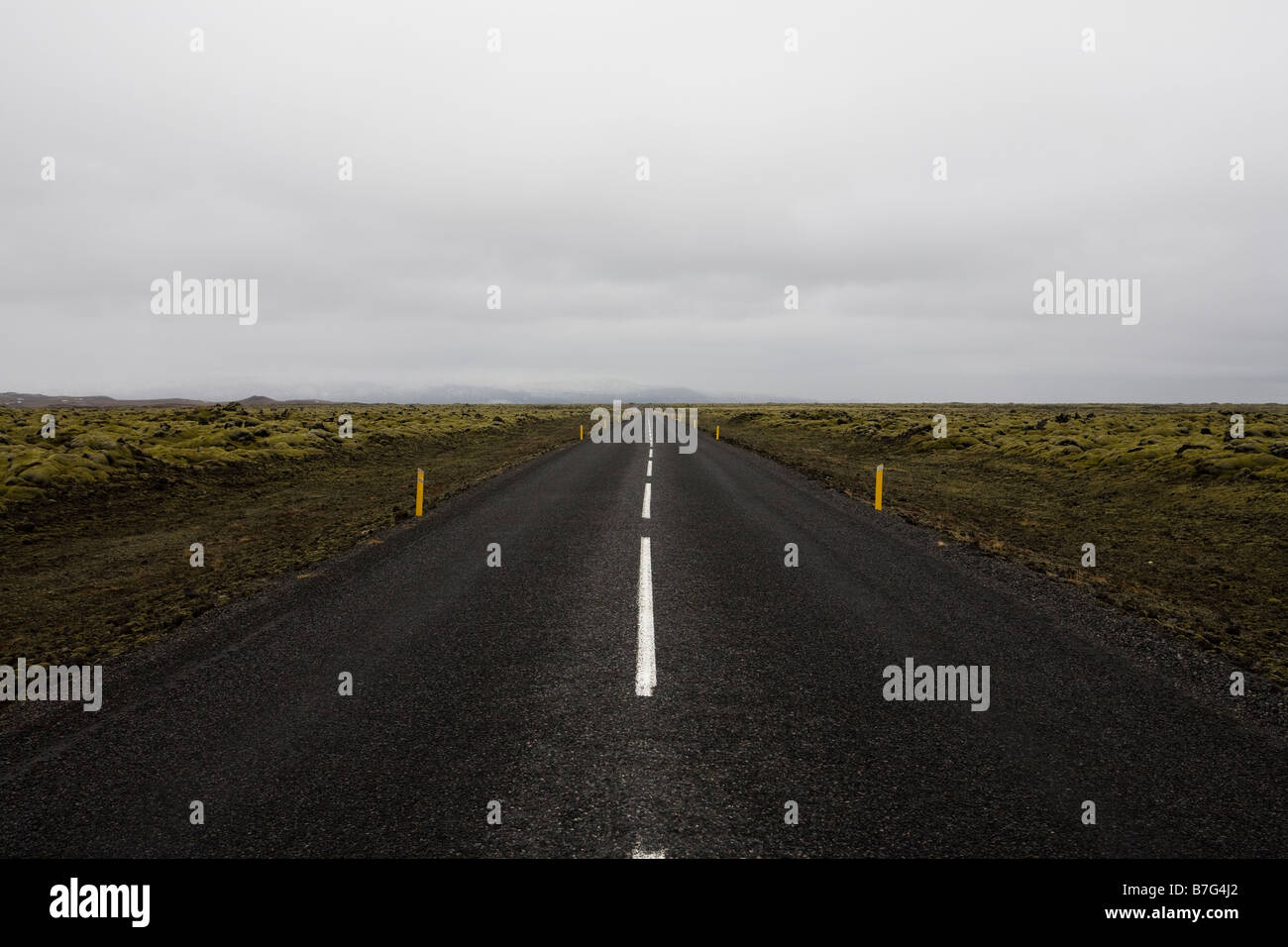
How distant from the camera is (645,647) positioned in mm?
6430

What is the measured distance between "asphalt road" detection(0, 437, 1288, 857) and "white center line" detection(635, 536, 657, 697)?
0.26 ft

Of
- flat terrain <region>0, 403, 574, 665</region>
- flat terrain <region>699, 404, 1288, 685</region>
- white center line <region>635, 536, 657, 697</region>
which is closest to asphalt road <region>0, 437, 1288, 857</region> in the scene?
white center line <region>635, 536, 657, 697</region>

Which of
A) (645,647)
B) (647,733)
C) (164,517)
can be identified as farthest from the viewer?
(164,517)

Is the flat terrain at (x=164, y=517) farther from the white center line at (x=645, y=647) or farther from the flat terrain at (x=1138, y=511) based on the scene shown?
the flat terrain at (x=1138, y=511)

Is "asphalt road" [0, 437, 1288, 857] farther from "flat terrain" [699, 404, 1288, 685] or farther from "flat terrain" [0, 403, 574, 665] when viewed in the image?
"flat terrain" [0, 403, 574, 665]

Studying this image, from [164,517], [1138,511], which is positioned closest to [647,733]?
[164,517]

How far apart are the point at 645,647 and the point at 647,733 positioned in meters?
1.71

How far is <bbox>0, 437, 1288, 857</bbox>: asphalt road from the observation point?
364 centimetres

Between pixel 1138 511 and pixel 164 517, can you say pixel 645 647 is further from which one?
pixel 1138 511

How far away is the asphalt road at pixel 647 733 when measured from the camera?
3.64 m

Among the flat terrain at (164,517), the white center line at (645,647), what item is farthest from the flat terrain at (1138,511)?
the flat terrain at (164,517)

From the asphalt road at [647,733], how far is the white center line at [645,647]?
78 mm
